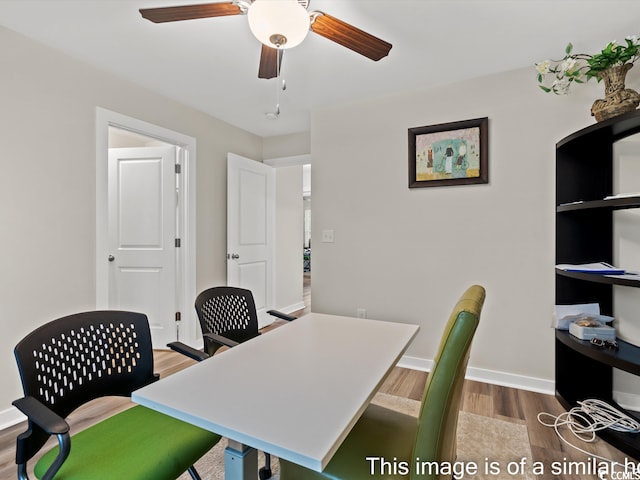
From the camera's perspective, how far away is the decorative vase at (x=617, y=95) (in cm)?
180

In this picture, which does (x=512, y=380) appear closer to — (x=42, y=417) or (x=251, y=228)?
(x=42, y=417)

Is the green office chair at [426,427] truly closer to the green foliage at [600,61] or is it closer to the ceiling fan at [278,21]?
the ceiling fan at [278,21]

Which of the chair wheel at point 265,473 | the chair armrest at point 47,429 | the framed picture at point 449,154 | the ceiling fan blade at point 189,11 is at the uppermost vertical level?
the ceiling fan blade at point 189,11

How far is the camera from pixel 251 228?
388 centimetres

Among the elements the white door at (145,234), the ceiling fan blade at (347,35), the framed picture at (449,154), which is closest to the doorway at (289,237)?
the white door at (145,234)

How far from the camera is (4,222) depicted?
1989mm

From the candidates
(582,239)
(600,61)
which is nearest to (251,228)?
(582,239)

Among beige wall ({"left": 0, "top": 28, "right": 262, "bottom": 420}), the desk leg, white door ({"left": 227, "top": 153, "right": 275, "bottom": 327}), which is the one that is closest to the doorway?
white door ({"left": 227, "top": 153, "right": 275, "bottom": 327})

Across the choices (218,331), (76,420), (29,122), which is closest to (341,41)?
(218,331)

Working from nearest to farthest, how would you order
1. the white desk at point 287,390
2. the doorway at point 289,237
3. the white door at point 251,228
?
1. the white desk at point 287,390
2. the white door at point 251,228
3. the doorway at point 289,237

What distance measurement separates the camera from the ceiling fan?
49.8 inches

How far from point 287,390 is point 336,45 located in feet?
6.75

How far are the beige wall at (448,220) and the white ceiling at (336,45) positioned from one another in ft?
0.78

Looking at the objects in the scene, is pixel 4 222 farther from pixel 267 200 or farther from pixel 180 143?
pixel 267 200
